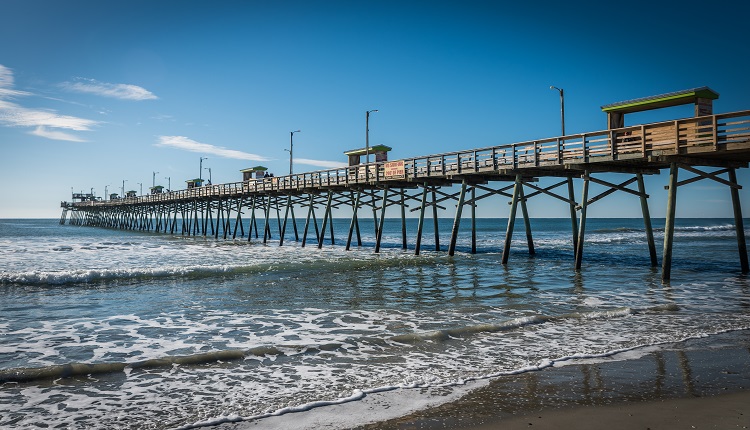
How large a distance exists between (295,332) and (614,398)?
5.77 m

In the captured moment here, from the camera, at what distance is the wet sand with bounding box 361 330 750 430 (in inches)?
201

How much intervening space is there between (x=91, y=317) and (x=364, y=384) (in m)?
8.21

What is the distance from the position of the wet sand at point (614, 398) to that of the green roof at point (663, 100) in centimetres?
1161

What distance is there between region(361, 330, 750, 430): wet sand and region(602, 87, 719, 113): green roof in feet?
38.1

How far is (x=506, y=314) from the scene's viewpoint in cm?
1120

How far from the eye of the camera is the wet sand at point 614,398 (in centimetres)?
510

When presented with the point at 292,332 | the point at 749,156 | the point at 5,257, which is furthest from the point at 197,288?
the point at 5,257

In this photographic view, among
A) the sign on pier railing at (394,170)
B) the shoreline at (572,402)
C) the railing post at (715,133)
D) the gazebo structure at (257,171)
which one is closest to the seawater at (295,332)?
the shoreline at (572,402)

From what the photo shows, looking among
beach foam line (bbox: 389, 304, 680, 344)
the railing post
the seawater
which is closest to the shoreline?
the seawater

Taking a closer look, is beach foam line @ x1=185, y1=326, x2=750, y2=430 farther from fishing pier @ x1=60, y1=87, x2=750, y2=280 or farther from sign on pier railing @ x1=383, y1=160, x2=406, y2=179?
sign on pier railing @ x1=383, y1=160, x2=406, y2=179

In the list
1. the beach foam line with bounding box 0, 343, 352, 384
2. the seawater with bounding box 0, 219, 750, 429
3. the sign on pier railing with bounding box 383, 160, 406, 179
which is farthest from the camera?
the sign on pier railing with bounding box 383, 160, 406, 179

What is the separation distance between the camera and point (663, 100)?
1739 cm

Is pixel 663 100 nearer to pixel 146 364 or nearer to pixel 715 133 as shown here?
pixel 715 133

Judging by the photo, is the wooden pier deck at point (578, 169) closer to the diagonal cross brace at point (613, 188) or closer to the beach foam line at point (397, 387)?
the diagonal cross brace at point (613, 188)
